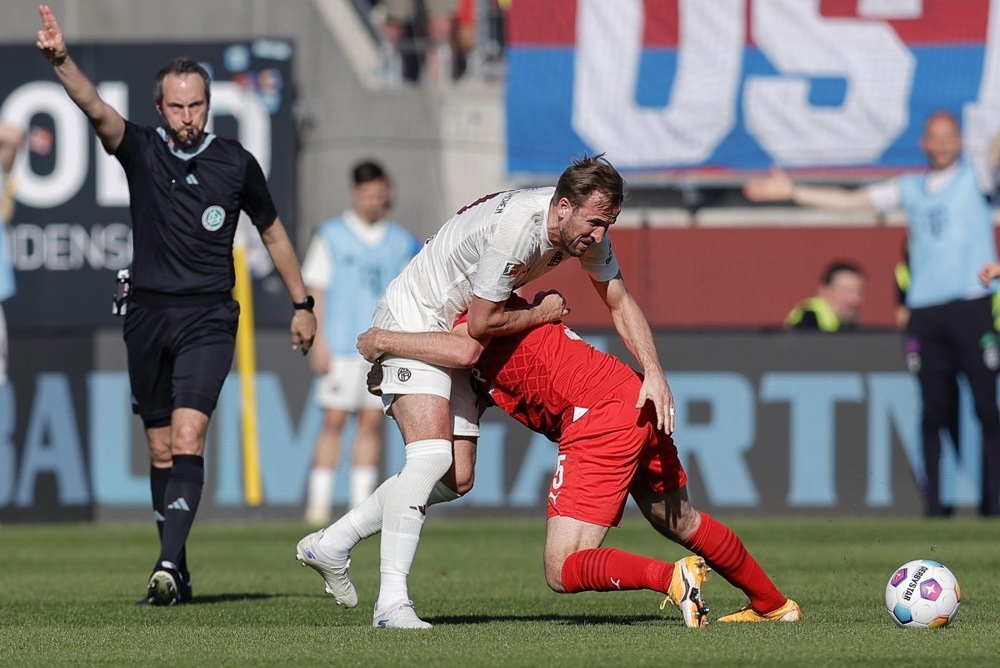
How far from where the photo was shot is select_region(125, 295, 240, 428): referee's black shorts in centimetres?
780

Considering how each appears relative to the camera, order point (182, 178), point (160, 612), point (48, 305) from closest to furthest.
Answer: point (160, 612) → point (182, 178) → point (48, 305)

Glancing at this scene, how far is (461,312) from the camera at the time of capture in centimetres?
681

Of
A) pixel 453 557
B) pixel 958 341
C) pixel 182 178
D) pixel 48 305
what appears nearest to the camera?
pixel 182 178

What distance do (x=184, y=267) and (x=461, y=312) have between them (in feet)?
5.47

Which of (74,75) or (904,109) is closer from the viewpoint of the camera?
(74,75)

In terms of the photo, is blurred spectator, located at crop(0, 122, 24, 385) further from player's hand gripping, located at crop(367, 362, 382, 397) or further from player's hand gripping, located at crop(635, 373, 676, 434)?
player's hand gripping, located at crop(635, 373, 676, 434)

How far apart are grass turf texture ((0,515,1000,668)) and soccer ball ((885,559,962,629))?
0.36 feet

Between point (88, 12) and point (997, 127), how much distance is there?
942 cm

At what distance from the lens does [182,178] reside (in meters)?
7.88

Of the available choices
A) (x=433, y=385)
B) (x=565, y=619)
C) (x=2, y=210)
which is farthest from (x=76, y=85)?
(x=2, y=210)

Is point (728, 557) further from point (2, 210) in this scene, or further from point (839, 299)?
point (2, 210)

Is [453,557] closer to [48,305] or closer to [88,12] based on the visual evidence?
[48,305]

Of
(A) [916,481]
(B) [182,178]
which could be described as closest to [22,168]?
(A) [916,481]

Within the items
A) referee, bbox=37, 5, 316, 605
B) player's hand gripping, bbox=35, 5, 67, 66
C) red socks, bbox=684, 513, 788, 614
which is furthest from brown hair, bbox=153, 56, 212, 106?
red socks, bbox=684, 513, 788, 614
